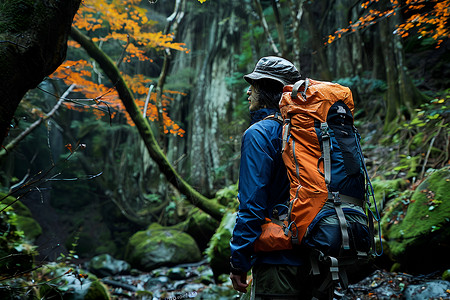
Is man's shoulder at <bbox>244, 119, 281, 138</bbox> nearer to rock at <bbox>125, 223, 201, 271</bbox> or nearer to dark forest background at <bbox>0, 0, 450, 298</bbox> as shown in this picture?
dark forest background at <bbox>0, 0, 450, 298</bbox>

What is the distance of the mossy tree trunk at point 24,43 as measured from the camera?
6.15ft

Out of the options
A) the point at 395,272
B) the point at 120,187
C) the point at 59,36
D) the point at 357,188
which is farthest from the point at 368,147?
the point at 120,187

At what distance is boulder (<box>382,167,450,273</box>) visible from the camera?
3682 millimetres

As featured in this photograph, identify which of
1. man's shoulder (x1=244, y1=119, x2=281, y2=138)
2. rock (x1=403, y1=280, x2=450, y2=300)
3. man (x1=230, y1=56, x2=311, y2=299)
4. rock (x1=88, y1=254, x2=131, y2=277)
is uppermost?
man's shoulder (x1=244, y1=119, x2=281, y2=138)

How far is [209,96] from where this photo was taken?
1291 cm

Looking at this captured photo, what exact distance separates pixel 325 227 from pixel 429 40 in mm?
9705

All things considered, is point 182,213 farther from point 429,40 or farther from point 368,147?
point 429,40

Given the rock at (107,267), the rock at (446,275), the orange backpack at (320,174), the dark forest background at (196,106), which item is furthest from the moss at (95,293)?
the rock at (107,267)

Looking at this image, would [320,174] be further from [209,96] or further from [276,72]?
[209,96]

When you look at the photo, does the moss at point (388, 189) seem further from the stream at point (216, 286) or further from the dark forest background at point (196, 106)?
the stream at point (216, 286)

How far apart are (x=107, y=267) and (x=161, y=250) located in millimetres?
1708

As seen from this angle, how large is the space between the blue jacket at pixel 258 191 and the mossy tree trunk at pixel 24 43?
5.01ft

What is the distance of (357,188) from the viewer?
5.48 feet

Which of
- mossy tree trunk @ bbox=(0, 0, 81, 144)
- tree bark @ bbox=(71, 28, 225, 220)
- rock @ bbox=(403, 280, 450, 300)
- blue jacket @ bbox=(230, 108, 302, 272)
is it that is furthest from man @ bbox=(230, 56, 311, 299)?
tree bark @ bbox=(71, 28, 225, 220)
